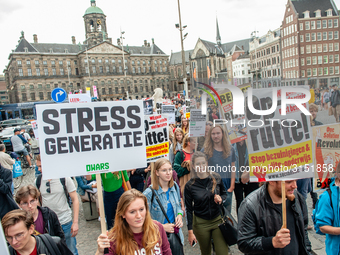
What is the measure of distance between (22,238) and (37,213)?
80 centimetres

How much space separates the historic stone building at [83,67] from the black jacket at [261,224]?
71.5m

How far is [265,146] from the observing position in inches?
89.2

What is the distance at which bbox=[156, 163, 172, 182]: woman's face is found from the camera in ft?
9.57

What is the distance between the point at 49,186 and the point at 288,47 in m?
53.5

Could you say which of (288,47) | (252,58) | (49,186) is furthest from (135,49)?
(49,186)

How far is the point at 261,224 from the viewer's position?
6.79ft

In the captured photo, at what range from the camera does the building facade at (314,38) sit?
149ft

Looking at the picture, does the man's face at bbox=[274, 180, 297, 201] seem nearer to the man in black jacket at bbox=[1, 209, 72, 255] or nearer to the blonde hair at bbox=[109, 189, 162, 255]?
the blonde hair at bbox=[109, 189, 162, 255]

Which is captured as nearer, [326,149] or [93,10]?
[326,149]

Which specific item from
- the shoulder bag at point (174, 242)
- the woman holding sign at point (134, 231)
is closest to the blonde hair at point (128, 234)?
the woman holding sign at point (134, 231)

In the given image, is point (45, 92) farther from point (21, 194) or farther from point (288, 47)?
point (21, 194)

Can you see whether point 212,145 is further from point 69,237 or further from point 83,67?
point 83,67

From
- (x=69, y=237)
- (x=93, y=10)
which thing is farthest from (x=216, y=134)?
(x=93, y=10)

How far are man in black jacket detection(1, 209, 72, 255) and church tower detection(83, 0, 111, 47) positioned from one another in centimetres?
8436
